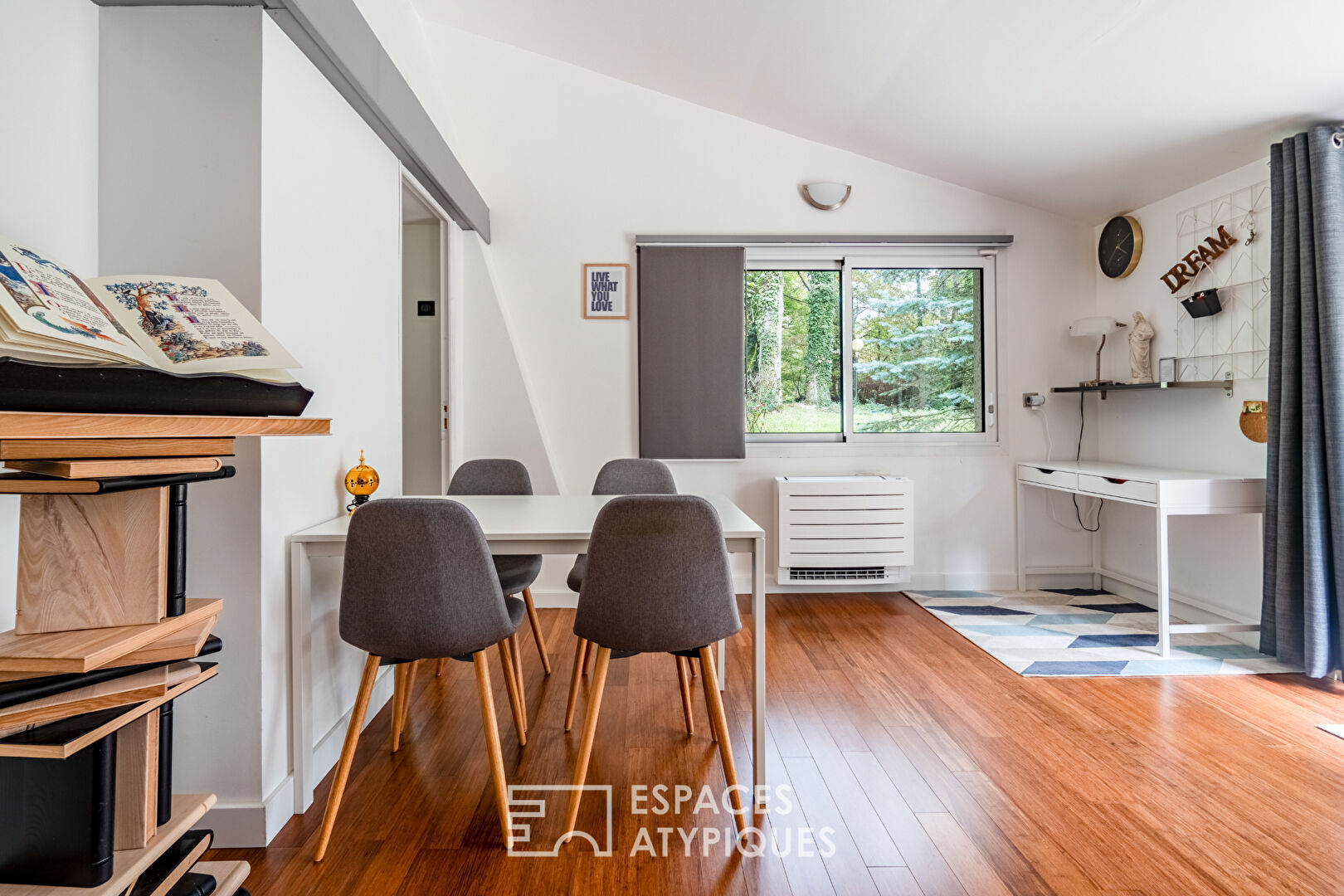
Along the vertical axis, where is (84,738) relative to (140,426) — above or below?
below

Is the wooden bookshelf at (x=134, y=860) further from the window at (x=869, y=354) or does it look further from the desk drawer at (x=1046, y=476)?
the desk drawer at (x=1046, y=476)

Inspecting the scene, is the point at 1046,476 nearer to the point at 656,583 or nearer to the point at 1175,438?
the point at 1175,438

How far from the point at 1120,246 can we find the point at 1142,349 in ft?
2.13

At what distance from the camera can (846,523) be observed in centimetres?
399

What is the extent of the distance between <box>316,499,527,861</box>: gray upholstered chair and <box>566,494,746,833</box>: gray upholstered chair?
0.26m

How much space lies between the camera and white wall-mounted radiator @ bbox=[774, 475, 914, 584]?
3979mm

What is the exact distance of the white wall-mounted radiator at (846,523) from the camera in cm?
398

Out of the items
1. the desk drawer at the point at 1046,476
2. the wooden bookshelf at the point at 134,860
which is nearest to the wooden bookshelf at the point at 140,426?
the wooden bookshelf at the point at 134,860

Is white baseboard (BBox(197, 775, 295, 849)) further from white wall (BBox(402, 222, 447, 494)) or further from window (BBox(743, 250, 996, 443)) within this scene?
window (BBox(743, 250, 996, 443))

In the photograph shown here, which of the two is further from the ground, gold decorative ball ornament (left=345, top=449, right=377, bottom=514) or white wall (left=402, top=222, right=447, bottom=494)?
white wall (left=402, top=222, right=447, bottom=494)

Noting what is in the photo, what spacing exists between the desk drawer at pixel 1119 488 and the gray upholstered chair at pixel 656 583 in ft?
7.54

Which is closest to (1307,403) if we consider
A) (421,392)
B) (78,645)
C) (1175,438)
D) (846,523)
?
(1175,438)

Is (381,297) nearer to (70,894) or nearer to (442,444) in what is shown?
(442,444)

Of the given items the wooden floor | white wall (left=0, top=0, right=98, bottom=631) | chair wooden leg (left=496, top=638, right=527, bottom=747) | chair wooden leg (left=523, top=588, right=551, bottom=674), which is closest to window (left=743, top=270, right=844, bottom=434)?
the wooden floor
